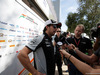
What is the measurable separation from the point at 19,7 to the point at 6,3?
1.13 feet

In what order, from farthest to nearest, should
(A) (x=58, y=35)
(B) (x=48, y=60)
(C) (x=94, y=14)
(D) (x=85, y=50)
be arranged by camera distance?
(C) (x=94, y=14) → (A) (x=58, y=35) → (D) (x=85, y=50) → (B) (x=48, y=60)

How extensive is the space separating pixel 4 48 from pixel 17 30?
449 mm

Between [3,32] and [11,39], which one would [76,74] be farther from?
[3,32]

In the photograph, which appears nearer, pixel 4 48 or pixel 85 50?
pixel 4 48

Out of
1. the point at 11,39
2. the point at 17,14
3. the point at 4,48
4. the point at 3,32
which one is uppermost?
the point at 17,14

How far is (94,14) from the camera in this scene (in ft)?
29.7

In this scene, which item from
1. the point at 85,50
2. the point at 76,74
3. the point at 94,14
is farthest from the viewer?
the point at 94,14

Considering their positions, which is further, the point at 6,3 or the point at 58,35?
the point at 58,35

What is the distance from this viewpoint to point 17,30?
56.5 inches

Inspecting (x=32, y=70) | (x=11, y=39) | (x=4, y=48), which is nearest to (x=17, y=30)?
(x=11, y=39)

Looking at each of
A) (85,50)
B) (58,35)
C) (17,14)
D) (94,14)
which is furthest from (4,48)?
(94,14)

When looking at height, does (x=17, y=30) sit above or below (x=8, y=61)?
above

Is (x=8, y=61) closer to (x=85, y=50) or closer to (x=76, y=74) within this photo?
(x=76, y=74)

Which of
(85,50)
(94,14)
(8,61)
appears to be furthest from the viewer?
(94,14)
